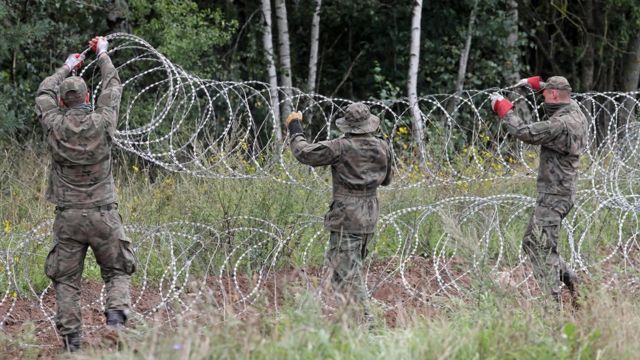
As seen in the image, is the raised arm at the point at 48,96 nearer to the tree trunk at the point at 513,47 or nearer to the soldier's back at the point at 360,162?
the soldier's back at the point at 360,162

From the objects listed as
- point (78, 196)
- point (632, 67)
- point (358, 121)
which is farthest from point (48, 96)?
point (632, 67)

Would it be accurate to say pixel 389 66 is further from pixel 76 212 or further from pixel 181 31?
pixel 76 212

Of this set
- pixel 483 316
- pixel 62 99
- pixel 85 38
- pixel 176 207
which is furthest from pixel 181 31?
pixel 483 316

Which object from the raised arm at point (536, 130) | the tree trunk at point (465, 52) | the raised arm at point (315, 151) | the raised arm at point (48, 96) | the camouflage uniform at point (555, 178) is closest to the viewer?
the raised arm at point (48, 96)

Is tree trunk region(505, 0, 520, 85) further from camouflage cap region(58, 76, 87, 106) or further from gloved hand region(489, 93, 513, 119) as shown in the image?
camouflage cap region(58, 76, 87, 106)

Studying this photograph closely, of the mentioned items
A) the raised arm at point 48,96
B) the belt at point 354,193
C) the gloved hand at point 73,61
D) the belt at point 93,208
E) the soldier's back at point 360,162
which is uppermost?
the gloved hand at point 73,61

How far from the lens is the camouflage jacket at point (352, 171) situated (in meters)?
7.31

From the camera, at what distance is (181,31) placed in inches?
543

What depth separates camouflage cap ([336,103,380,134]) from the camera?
7.31 metres

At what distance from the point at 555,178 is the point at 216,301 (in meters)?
2.92

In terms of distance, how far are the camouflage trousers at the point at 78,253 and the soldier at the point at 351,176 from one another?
1451mm

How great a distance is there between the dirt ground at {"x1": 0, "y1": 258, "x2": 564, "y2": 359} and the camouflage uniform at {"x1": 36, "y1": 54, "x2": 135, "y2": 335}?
33cm

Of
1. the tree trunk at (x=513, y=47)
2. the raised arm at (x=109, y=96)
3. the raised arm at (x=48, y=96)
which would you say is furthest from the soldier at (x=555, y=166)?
the tree trunk at (x=513, y=47)

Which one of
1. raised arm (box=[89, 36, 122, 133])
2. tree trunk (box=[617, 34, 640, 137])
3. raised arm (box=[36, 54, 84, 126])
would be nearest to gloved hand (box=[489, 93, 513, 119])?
raised arm (box=[89, 36, 122, 133])
